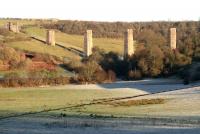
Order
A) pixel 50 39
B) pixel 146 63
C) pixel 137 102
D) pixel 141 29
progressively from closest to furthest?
pixel 137 102 → pixel 146 63 → pixel 50 39 → pixel 141 29

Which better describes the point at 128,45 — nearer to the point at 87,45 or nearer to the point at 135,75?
the point at 87,45

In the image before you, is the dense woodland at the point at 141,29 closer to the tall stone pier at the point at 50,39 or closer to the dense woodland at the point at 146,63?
the dense woodland at the point at 146,63

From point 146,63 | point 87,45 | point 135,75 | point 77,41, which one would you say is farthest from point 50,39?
point 146,63

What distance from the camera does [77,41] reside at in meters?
85.1

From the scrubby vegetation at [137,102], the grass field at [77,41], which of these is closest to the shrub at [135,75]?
the grass field at [77,41]

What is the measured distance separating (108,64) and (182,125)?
147ft

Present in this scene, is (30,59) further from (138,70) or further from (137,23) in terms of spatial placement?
(137,23)

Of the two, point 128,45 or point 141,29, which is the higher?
point 141,29

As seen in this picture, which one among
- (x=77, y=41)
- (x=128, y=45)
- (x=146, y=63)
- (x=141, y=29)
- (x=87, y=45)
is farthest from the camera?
(x=141, y=29)

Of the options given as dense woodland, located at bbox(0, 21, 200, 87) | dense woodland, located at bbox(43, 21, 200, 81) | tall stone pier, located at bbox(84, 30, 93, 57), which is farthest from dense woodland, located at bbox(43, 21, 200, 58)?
tall stone pier, located at bbox(84, 30, 93, 57)

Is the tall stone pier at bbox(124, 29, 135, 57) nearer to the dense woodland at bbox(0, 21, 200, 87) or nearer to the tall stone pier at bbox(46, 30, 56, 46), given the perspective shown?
the dense woodland at bbox(0, 21, 200, 87)

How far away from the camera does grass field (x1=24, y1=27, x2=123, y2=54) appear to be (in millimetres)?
79875

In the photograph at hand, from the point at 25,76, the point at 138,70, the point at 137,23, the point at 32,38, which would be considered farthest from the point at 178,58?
the point at 137,23

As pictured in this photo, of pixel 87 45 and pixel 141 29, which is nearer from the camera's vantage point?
pixel 87 45
